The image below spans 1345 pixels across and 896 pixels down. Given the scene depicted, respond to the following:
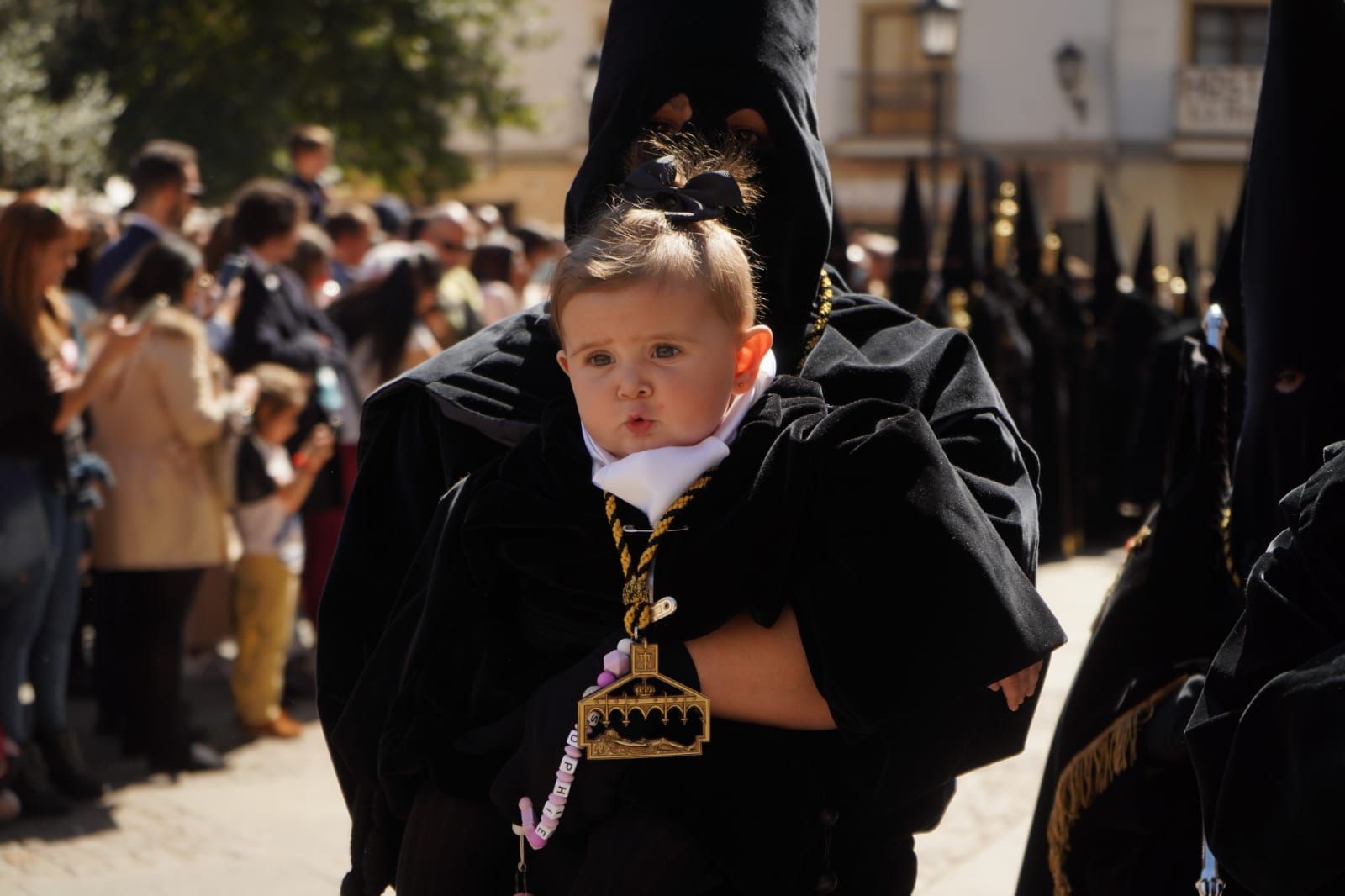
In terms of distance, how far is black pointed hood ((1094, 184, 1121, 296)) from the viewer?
41.9 ft

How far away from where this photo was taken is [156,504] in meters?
6.08

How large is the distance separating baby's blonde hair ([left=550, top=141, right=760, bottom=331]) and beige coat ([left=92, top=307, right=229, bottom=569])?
159 inches

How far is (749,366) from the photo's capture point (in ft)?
7.73

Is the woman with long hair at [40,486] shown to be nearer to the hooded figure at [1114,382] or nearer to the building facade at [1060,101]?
the hooded figure at [1114,382]

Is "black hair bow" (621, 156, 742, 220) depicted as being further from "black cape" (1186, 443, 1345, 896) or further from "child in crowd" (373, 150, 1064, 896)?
"black cape" (1186, 443, 1345, 896)

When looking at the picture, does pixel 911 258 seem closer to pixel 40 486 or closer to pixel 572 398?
pixel 40 486

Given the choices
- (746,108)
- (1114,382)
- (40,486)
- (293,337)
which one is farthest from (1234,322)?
(1114,382)

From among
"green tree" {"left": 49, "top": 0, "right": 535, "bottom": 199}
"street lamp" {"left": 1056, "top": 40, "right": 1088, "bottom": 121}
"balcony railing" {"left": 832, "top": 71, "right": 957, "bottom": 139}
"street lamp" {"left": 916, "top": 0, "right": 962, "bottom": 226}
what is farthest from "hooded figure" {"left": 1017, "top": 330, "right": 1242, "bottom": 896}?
"balcony railing" {"left": 832, "top": 71, "right": 957, "bottom": 139}

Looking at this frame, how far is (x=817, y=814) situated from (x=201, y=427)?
4.28m

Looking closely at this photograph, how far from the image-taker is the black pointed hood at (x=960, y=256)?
35.9ft

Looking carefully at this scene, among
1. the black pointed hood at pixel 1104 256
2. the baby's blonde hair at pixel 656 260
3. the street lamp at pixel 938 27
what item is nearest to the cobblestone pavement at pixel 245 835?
the baby's blonde hair at pixel 656 260

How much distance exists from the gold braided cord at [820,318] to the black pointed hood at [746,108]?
15 mm

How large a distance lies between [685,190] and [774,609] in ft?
1.88

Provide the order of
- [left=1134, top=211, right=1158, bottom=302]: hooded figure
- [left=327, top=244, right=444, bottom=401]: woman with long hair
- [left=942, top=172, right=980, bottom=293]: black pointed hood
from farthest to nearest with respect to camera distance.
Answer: [left=1134, top=211, right=1158, bottom=302]: hooded figure → [left=942, top=172, right=980, bottom=293]: black pointed hood → [left=327, top=244, right=444, bottom=401]: woman with long hair
